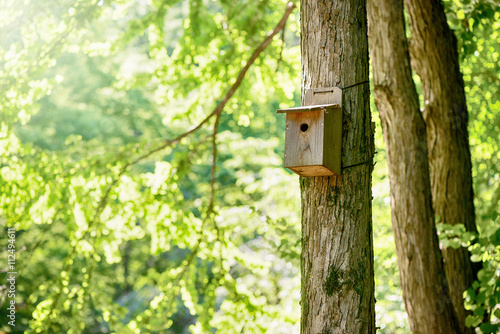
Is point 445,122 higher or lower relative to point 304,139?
higher

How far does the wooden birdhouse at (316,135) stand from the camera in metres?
2.00

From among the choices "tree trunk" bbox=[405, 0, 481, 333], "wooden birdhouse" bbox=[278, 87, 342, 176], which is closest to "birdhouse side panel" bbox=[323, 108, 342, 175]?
"wooden birdhouse" bbox=[278, 87, 342, 176]

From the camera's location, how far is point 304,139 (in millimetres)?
2104

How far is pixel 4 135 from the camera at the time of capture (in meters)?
4.18

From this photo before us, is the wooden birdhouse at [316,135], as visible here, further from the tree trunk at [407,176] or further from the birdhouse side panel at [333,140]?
the tree trunk at [407,176]

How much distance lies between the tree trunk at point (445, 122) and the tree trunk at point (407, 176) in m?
0.31

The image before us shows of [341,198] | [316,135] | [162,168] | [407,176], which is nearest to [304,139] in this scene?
[316,135]

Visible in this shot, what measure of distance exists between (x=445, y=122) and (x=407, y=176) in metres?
0.65

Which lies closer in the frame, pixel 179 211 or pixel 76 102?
pixel 179 211

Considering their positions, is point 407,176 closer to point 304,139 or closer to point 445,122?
point 445,122

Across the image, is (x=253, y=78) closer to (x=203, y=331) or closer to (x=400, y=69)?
(x=400, y=69)

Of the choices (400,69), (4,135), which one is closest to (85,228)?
(4,135)

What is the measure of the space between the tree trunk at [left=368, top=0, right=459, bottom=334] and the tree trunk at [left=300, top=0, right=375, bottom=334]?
5.16 feet

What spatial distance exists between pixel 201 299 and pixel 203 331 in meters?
9.52
